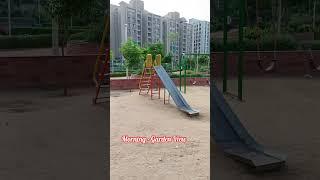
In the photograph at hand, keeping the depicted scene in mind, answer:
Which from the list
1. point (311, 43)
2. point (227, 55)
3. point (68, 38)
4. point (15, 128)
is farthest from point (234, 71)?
point (15, 128)

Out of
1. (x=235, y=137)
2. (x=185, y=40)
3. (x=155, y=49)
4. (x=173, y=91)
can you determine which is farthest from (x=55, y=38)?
(x=173, y=91)

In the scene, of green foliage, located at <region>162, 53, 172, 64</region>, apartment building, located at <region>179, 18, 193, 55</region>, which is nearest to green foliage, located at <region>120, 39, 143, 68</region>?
green foliage, located at <region>162, 53, 172, 64</region>

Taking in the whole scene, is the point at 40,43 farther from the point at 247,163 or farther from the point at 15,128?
the point at 247,163

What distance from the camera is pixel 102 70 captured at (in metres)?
2.07

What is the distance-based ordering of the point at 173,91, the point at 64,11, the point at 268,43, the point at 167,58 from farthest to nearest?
1. the point at 173,91
2. the point at 167,58
3. the point at 268,43
4. the point at 64,11

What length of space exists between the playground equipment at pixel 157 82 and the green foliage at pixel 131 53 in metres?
0.20

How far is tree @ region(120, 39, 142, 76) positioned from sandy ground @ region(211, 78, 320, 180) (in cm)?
157

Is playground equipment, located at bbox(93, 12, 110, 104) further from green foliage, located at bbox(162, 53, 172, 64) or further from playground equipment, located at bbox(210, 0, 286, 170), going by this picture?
green foliage, located at bbox(162, 53, 172, 64)

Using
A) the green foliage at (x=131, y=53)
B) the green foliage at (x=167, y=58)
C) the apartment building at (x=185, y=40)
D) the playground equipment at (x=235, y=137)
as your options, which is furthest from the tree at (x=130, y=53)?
the playground equipment at (x=235, y=137)

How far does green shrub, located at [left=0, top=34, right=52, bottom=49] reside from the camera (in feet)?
6.64

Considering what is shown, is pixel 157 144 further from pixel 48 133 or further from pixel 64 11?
pixel 64 11

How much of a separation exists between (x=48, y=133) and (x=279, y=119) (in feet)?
3.96

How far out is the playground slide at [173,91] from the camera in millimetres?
5055

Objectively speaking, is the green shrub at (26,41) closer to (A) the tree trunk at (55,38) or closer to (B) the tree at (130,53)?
(A) the tree trunk at (55,38)
